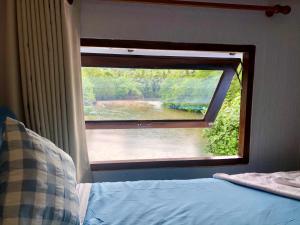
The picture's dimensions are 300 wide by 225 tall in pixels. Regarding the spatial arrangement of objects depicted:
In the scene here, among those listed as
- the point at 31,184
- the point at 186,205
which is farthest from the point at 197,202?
the point at 31,184

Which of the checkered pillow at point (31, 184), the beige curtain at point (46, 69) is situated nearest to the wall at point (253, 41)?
the beige curtain at point (46, 69)

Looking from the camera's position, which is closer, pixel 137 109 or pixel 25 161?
pixel 25 161

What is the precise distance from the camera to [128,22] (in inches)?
73.1

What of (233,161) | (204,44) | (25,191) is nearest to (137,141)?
(233,161)

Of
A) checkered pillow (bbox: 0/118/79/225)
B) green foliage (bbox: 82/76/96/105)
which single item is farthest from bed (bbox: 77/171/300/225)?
green foliage (bbox: 82/76/96/105)

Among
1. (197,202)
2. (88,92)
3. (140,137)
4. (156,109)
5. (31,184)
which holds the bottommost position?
(197,202)

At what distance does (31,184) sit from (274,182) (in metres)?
1.40

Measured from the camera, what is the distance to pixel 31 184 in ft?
3.19

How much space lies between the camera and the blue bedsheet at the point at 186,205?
127 centimetres

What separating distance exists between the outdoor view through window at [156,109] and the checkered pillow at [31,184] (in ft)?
3.81

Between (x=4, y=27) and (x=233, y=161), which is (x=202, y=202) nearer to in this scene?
(x=233, y=161)

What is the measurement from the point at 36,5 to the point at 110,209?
1.20 meters

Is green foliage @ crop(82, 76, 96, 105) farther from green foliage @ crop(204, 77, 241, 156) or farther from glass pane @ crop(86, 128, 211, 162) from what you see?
green foliage @ crop(204, 77, 241, 156)

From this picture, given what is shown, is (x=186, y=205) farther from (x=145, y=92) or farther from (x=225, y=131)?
(x=225, y=131)
